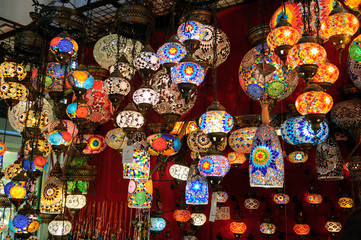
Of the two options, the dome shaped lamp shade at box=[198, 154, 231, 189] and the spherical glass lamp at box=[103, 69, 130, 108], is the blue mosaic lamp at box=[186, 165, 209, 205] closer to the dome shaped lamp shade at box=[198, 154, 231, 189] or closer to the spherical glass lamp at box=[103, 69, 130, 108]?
the dome shaped lamp shade at box=[198, 154, 231, 189]

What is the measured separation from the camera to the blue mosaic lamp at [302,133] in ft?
7.03

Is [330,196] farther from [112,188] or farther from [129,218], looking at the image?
[112,188]

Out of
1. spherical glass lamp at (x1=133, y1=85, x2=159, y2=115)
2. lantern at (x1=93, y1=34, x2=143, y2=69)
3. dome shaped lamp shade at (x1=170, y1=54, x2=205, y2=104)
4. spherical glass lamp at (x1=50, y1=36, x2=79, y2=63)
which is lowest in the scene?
spherical glass lamp at (x1=133, y1=85, x2=159, y2=115)

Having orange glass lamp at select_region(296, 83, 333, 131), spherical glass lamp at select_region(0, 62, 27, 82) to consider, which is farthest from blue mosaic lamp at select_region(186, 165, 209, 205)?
spherical glass lamp at select_region(0, 62, 27, 82)

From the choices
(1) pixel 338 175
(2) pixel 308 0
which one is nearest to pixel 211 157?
(2) pixel 308 0

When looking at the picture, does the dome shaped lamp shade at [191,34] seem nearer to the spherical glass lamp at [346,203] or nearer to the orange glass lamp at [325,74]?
the orange glass lamp at [325,74]

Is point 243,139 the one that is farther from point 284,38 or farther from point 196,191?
point 284,38

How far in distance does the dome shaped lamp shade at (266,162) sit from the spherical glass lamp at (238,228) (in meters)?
1.72

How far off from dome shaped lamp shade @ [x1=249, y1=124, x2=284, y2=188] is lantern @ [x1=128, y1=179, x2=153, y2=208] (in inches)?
41.5

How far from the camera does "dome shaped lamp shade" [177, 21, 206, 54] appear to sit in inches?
87.0

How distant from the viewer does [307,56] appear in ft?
→ 5.74

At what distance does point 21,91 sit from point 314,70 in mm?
2403

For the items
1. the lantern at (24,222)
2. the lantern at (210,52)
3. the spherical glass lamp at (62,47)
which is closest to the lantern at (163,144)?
the lantern at (210,52)

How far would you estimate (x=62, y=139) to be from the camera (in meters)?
2.68
